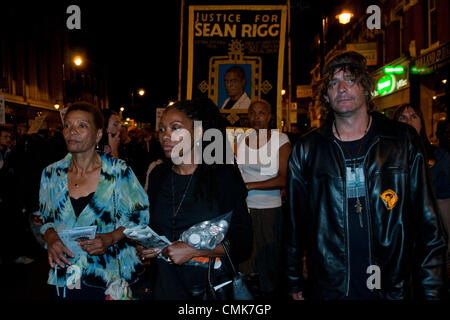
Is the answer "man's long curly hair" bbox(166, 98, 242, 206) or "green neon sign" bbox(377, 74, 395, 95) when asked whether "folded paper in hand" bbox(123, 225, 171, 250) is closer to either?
"man's long curly hair" bbox(166, 98, 242, 206)

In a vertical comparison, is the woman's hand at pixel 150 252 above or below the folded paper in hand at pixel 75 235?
below

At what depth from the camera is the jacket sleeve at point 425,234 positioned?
2213mm

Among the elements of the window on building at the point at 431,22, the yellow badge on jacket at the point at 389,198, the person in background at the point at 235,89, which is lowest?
the yellow badge on jacket at the point at 389,198

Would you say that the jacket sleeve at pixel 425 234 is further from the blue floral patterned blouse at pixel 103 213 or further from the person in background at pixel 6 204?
the person in background at pixel 6 204

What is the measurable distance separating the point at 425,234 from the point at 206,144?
148cm

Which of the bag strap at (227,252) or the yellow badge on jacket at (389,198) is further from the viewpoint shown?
the yellow badge on jacket at (389,198)

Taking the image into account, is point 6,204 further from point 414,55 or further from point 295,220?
point 414,55

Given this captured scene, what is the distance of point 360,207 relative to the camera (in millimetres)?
2414

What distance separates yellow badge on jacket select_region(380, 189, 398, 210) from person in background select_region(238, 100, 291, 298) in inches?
75.9

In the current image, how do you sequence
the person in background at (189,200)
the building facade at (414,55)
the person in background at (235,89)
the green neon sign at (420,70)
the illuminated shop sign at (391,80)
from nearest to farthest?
the person in background at (189,200) < the person in background at (235,89) < the building facade at (414,55) < the green neon sign at (420,70) < the illuminated shop sign at (391,80)

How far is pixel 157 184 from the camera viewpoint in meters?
2.62

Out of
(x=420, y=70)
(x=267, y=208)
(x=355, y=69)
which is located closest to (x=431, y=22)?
(x=420, y=70)

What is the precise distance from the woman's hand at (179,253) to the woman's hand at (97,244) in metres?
0.59

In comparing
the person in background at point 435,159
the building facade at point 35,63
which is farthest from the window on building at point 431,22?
the building facade at point 35,63
